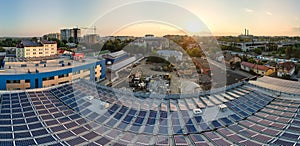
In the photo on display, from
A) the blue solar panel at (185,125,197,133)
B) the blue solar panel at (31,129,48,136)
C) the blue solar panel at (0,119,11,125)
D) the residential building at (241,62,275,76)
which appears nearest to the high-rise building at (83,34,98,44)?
the residential building at (241,62,275,76)

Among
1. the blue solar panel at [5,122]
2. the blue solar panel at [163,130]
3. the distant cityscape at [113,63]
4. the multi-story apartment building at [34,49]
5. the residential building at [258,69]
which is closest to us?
the blue solar panel at [163,130]

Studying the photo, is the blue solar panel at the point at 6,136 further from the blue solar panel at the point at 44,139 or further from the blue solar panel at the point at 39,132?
the blue solar panel at the point at 44,139

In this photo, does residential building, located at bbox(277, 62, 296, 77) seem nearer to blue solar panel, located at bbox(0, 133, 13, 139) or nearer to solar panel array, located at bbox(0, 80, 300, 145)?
solar panel array, located at bbox(0, 80, 300, 145)

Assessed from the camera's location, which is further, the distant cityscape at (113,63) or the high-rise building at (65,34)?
the high-rise building at (65,34)

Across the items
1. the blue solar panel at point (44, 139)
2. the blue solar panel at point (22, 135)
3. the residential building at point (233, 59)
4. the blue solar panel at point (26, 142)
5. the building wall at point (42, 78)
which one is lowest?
the blue solar panel at point (26, 142)

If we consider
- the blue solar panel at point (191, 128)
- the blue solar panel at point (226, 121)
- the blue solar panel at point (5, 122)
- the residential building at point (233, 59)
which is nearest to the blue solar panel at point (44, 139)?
the blue solar panel at point (5, 122)

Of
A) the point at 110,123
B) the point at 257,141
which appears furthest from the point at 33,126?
the point at 257,141
